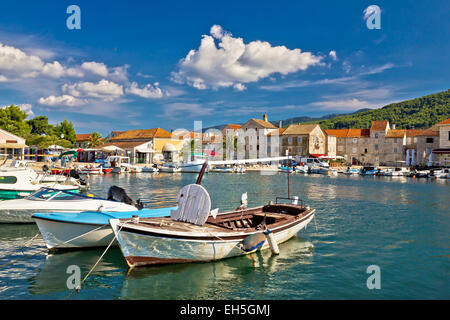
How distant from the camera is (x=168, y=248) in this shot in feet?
34.9

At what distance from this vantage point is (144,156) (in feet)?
278

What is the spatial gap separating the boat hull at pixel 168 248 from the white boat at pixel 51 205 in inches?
227

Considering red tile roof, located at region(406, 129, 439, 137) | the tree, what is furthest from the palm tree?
red tile roof, located at region(406, 129, 439, 137)

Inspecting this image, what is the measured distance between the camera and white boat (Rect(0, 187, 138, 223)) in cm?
1582

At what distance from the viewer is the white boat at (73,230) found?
39.8 ft

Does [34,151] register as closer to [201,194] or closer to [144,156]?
[144,156]

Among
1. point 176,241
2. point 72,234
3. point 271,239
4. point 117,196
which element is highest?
point 117,196

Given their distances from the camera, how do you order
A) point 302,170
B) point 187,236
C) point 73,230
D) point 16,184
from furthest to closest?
point 302,170, point 16,184, point 73,230, point 187,236

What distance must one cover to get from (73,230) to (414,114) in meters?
165

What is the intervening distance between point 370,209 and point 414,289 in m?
15.2

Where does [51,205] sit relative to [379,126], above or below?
below

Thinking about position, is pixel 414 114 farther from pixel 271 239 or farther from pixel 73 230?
pixel 73 230

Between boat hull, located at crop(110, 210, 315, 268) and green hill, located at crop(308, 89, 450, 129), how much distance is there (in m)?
140

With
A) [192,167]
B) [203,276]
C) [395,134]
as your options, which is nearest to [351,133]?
[395,134]
